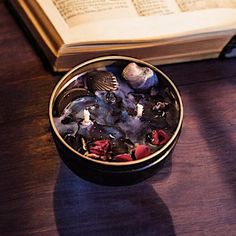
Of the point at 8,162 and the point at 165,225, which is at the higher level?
the point at 8,162

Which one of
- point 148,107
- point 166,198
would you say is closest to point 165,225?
point 166,198

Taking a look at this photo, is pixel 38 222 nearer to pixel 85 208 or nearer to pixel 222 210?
pixel 85 208

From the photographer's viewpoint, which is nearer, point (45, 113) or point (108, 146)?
point (108, 146)

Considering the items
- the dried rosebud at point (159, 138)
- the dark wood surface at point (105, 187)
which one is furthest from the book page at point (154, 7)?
the dried rosebud at point (159, 138)

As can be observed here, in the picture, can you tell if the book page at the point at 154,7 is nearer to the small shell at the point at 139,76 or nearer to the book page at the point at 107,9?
the book page at the point at 107,9

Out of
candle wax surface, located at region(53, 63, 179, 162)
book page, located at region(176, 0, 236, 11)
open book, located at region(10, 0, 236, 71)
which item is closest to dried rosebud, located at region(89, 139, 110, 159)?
candle wax surface, located at region(53, 63, 179, 162)

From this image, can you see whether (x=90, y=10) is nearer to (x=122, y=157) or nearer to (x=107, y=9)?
(x=107, y=9)
